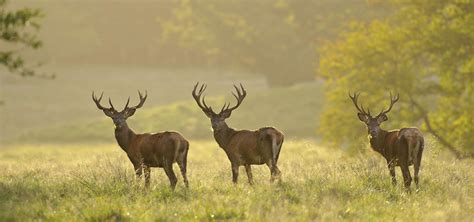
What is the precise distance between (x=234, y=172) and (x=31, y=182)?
3.68 m

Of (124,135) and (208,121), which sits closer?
(124,135)

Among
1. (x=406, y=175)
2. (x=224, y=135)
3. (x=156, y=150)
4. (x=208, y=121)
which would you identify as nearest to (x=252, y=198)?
(x=156, y=150)

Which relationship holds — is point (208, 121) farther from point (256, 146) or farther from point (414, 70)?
point (256, 146)

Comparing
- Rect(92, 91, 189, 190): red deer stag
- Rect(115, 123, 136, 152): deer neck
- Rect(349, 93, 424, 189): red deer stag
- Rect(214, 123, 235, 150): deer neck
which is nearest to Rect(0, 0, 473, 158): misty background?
Rect(115, 123, 136, 152): deer neck

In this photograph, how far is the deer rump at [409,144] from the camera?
1312 cm

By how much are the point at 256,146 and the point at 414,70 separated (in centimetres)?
1426

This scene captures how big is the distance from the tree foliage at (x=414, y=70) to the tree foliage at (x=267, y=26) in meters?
25.7

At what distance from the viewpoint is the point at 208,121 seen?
4366cm

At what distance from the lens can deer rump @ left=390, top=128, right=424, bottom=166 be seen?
13125 millimetres

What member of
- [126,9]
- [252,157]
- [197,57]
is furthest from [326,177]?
[197,57]

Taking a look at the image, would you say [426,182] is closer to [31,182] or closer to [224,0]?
[31,182]

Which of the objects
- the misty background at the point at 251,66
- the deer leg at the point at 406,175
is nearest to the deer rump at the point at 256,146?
the deer leg at the point at 406,175

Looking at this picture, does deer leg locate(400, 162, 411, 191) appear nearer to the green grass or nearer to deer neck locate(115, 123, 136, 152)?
deer neck locate(115, 123, 136, 152)

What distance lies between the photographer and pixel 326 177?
14.0 m
